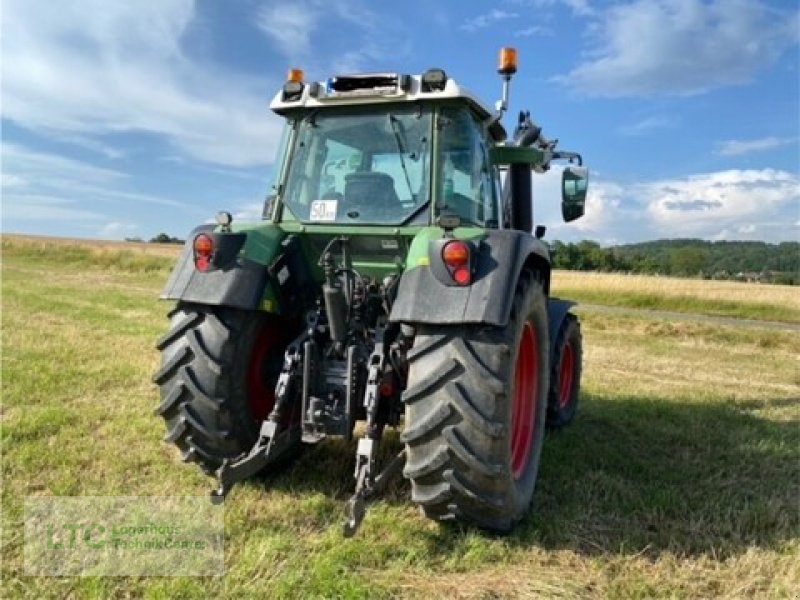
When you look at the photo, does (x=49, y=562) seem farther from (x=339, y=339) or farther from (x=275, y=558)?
(x=339, y=339)

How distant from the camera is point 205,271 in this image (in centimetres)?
370

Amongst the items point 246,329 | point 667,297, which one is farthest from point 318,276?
point 667,297

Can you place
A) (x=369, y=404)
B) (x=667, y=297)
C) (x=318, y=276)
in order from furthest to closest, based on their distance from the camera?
(x=667, y=297), (x=318, y=276), (x=369, y=404)

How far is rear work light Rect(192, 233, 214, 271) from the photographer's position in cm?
365

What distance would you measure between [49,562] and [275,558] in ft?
3.16

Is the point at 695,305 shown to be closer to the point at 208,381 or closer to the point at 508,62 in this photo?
the point at 508,62

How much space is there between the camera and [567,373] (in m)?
6.07

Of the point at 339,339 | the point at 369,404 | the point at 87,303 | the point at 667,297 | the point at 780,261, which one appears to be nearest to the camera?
the point at 369,404

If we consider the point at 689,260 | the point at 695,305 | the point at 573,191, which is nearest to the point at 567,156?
the point at 573,191

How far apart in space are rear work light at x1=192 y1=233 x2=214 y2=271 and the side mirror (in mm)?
3075

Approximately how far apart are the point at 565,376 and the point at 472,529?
295cm

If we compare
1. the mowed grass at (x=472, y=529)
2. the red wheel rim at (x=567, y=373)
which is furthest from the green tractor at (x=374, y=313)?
the red wheel rim at (x=567, y=373)

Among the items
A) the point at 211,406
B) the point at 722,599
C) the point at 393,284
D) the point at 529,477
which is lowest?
the point at 722,599

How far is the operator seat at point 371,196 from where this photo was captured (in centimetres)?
387
